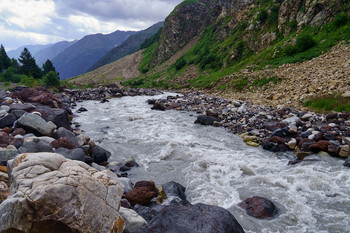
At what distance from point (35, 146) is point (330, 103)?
16.9m

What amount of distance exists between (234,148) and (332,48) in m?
17.0

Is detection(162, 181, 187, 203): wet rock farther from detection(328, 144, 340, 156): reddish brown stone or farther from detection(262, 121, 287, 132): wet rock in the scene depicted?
detection(262, 121, 287, 132): wet rock

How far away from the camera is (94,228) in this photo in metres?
3.66

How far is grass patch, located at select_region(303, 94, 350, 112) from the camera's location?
1347 cm

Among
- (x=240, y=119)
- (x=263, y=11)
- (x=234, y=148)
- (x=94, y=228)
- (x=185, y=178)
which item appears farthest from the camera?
(x=263, y=11)

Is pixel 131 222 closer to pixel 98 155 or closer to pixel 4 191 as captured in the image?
pixel 4 191

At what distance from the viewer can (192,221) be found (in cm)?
425

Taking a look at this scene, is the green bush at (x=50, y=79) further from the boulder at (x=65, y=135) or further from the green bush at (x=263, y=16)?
the green bush at (x=263, y=16)

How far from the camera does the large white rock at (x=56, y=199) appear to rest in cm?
343

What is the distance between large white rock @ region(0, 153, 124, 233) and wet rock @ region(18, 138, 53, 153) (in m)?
4.03

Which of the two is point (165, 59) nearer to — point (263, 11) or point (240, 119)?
point (263, 11)

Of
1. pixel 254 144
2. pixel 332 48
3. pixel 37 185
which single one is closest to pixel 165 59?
pixel 332 48

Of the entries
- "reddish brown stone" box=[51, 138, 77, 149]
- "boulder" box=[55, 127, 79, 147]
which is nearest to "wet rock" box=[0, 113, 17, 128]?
"boulder" box=[55, 127, 79, 147]

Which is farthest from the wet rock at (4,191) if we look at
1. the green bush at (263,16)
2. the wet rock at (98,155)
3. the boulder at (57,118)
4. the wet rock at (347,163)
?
the green bush at (263,16)
